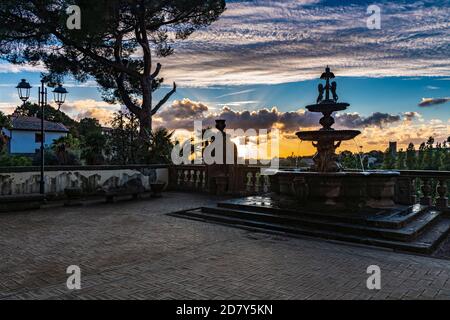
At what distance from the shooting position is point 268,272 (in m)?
4.69

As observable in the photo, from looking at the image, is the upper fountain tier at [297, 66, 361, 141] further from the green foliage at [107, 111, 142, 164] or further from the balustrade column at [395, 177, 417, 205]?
the green foliage at [107, 111, 142, 164]

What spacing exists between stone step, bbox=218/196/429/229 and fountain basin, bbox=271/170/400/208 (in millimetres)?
323

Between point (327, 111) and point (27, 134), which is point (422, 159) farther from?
point (27, 134)

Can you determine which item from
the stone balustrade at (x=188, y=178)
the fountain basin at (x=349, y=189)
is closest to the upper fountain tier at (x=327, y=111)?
the fountain basin at (x=349, y=189)

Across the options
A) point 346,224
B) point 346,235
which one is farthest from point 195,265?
point 346,224

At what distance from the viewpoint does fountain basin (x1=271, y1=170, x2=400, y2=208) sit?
7.84 m

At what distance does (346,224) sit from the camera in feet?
23.0

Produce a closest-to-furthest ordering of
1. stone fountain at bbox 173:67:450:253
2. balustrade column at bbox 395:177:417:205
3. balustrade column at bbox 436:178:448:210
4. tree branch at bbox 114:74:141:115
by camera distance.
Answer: stone fountain at bbox 173:67:450:253
balustrade column at bbox 436:178:448:210
balustrade column at bbox 395:177:417:205
tree branch at bbox 114:74:141:115

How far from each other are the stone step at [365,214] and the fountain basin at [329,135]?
2.18 m

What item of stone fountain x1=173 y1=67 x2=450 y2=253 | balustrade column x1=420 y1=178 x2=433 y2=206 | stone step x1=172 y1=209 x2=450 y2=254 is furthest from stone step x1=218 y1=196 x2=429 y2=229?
balustrade column x1=420 y1=178 x2=433 y2=206

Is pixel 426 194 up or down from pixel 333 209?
up

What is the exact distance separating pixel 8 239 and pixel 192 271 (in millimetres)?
4420

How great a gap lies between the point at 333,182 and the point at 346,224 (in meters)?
1.23
